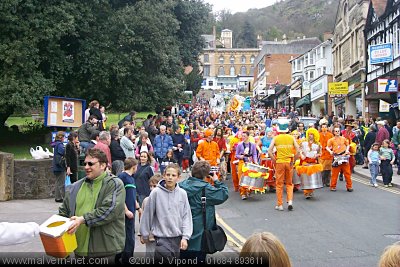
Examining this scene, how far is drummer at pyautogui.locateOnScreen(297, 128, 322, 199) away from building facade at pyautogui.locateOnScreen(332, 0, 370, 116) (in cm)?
2180

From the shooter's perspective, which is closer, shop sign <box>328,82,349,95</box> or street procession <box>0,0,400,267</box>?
street procession <box>0,0,400,267</box>

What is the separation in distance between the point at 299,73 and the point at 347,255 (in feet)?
212

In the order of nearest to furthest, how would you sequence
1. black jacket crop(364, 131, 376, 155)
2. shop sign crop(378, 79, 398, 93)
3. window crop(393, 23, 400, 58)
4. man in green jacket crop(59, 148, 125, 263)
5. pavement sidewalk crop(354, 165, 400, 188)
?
man in green jacket crop(59, 148, 125, 263), pavement sidewalk crop(354, 165, 400, 188), black jacket crop(364, 131, 376, 155), shop sign crop(378, 79, 398, 93), window crop(393, 23, 400, 58)

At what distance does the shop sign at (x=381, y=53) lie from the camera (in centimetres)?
3061

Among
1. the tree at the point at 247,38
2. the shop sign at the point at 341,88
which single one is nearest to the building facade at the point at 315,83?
the shop sign at the point at 341,88

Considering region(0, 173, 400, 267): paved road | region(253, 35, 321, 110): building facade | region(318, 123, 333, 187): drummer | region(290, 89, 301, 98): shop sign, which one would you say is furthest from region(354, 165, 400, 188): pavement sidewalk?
region(253, 35, 321, 110): building facade

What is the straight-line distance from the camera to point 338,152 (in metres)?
15.3

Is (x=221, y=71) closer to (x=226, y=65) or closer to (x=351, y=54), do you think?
(x=226, y=65)

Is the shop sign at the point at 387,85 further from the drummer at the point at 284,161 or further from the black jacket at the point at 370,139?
the drummer at the point at 284,161

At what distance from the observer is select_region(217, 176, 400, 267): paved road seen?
28.2 ft

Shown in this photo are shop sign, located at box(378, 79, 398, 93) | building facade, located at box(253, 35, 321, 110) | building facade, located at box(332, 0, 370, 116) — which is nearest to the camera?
shop sign, located at box(378, 79, 398, 93)

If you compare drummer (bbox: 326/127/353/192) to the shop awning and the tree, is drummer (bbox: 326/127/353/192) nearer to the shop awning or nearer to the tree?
the shop awning

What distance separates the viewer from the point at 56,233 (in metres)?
4.94

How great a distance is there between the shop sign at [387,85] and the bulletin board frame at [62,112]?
658 inches
